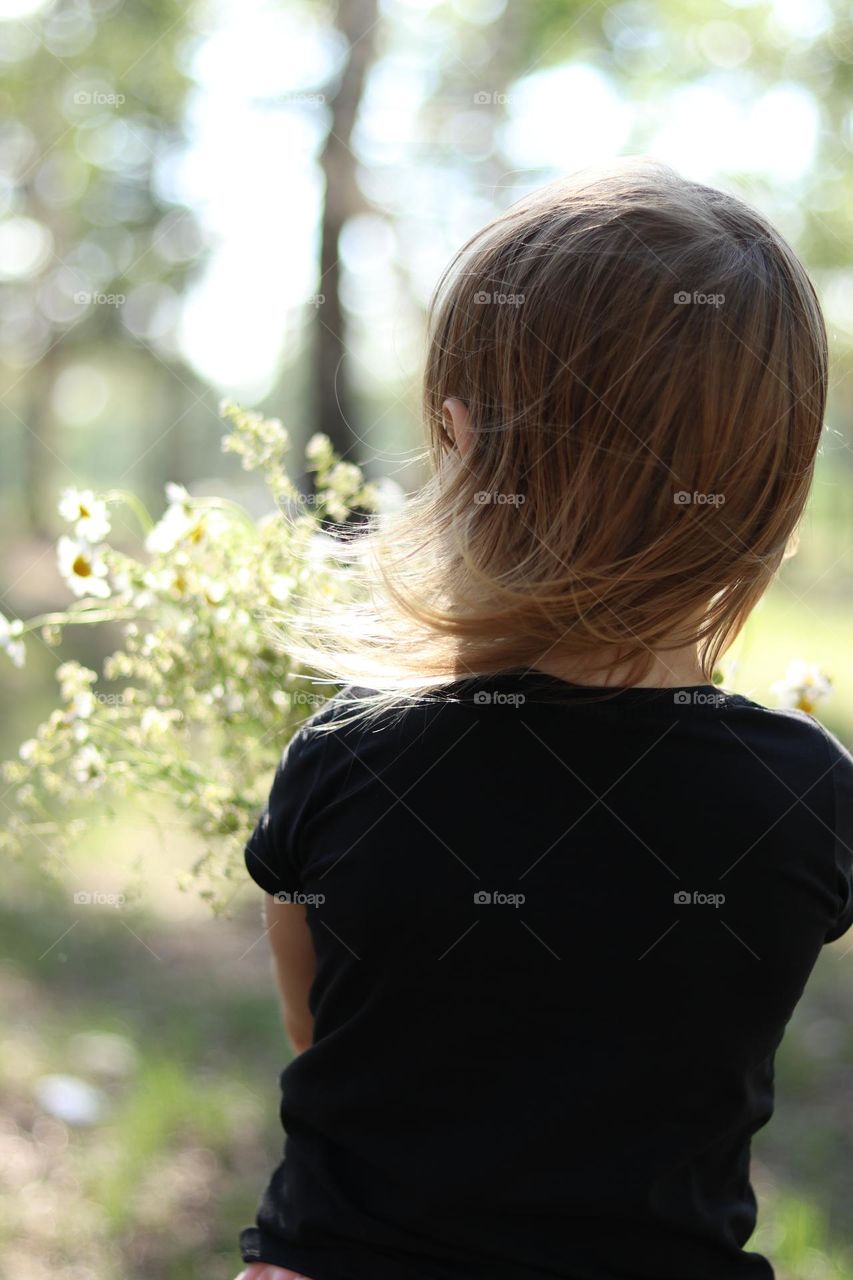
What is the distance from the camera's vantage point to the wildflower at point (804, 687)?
1.36 metres

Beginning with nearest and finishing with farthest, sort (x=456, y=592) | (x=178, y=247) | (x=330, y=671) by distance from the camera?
(x=456, y=592)
(x=330, y=671)
(x=178, y=247)

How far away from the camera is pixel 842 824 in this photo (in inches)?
39.0

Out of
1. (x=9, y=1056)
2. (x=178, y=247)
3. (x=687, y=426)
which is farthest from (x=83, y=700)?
(x=178, y=247)

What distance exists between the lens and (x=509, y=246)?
100cm

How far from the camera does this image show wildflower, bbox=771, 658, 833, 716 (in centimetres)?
136

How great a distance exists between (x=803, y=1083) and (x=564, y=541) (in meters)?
2.89

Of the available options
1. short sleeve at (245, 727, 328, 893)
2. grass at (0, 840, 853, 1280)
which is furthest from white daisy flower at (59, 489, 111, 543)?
grass at (0, 840, 853, 1280)

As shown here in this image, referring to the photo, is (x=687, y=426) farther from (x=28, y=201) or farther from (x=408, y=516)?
(x=28, y=201)
